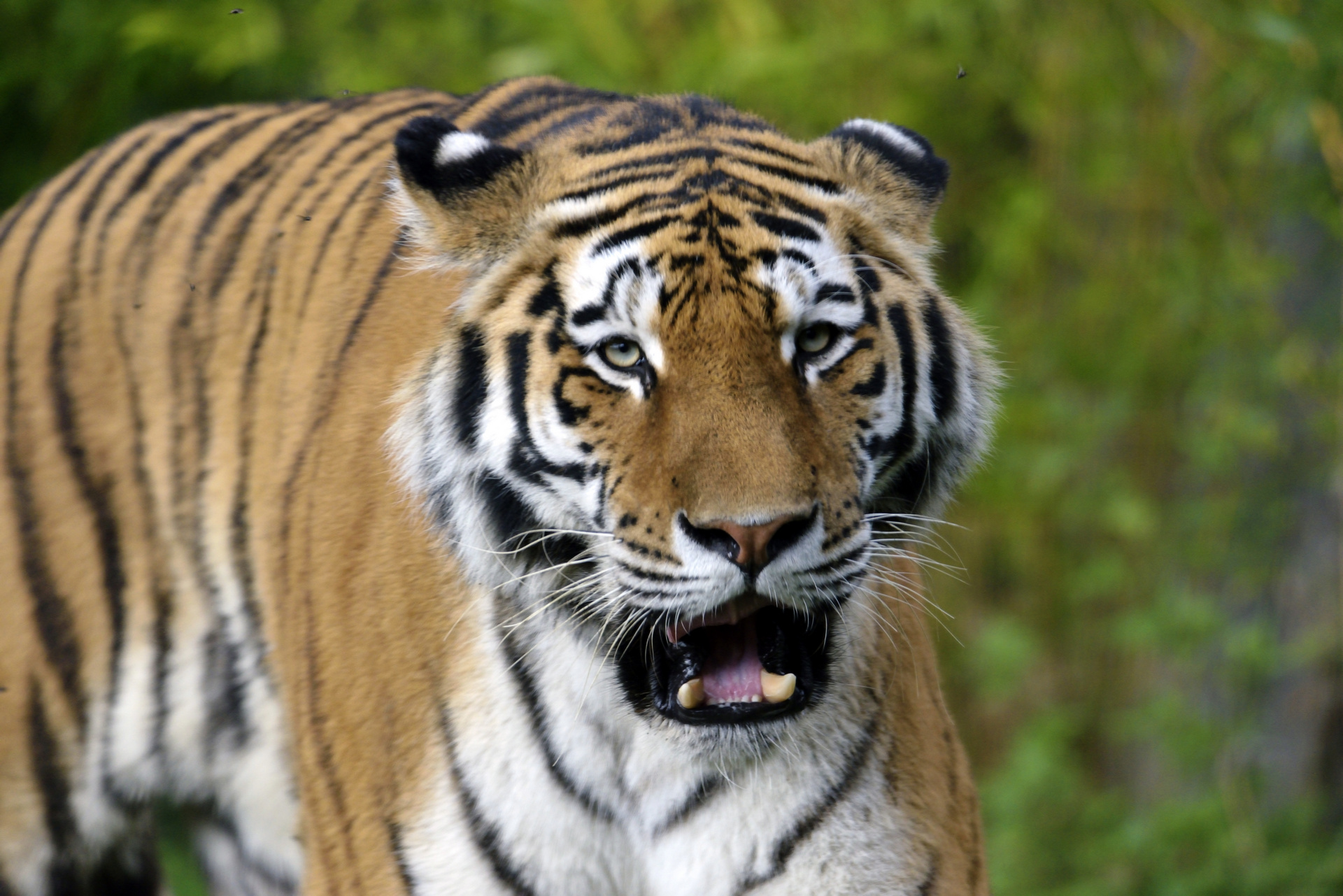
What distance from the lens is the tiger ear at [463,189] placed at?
66.1 inches

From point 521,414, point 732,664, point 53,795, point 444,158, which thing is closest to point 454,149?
point 444,158

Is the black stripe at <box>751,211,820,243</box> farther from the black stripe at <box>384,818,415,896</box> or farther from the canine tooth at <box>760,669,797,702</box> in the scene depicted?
the black stripe at <box>384,818,415,896</box>

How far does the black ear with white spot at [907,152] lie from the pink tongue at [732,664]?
23.1 inches

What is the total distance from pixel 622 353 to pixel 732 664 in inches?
14.2

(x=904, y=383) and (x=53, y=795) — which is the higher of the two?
(x=904, y=383)

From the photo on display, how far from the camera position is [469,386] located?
1.70 meters

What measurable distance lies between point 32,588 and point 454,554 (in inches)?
36.1

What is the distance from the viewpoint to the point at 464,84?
386 cm

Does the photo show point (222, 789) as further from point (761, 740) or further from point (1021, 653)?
point (1021, 653)

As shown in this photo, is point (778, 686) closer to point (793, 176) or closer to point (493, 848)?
point (493, 848)

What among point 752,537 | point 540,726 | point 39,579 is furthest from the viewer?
point 39,579

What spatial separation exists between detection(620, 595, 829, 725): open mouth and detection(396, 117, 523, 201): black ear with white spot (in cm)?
55

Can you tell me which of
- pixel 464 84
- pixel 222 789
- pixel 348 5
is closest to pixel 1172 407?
pixel 464 84

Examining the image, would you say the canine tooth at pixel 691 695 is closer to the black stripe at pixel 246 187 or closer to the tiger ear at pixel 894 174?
the tiger ear at pixel 894 174
